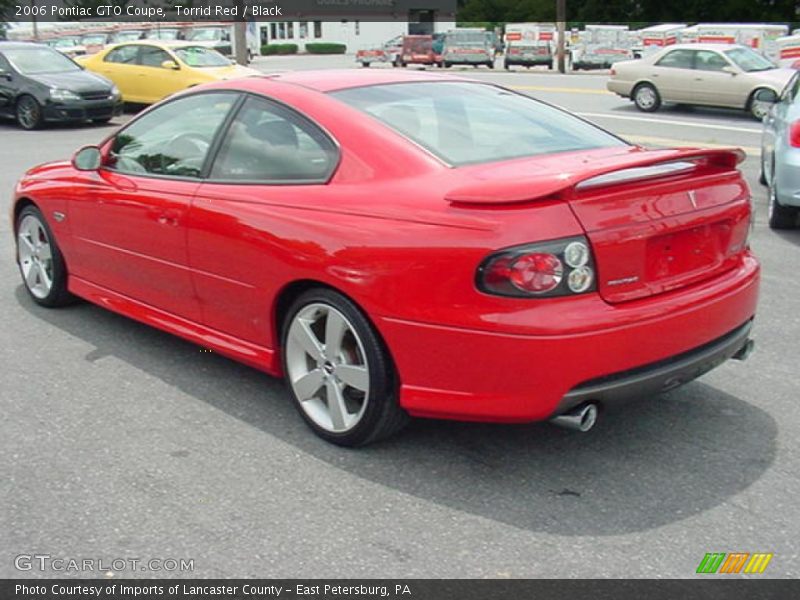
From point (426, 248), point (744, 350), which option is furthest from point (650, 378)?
point (426, 248)

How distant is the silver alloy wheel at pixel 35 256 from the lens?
5.93m

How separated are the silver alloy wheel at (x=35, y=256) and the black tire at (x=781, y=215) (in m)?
6.04

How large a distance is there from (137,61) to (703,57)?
1159 centimetres

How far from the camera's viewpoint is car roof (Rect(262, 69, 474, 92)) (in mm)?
4465

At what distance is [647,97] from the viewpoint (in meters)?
19.8

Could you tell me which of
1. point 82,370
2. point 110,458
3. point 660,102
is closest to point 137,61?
point 660,102

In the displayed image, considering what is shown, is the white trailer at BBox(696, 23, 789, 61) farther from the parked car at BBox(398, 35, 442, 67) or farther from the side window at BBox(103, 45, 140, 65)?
the side window at BBox(103, 45, 140, 65)

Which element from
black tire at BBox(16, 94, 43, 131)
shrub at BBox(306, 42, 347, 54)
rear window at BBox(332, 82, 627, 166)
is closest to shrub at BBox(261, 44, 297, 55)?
shrub at BBox(306, 42, 347, 54)

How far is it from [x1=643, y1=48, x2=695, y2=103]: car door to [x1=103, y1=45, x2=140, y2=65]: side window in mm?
10639

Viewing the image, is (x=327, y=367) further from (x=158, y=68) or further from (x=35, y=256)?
(x=158, y=68)

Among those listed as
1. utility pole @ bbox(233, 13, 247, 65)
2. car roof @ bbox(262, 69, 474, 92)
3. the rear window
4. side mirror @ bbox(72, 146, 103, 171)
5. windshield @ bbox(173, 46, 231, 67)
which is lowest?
side mirror @ bbox(72, 146, 103, 171)

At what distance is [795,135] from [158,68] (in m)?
14.1

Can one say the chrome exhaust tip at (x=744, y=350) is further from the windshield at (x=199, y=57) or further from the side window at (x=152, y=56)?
the side window at (x=152, y=56)

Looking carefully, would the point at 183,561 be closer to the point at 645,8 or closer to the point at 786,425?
the point at 786,425
